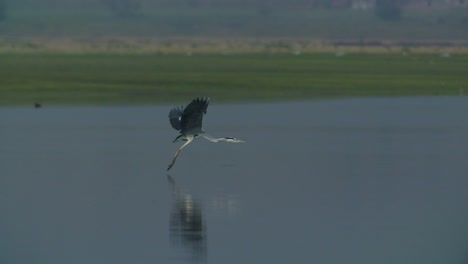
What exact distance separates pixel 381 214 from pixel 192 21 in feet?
269

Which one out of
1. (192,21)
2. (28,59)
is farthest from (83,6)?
(28,59)

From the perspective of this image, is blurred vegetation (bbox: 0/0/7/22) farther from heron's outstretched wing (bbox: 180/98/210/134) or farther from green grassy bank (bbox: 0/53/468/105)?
heron's outstretched wing (bbox: 180/98/210/134)

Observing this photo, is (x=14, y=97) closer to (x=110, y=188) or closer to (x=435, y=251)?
(x=110, y=188)

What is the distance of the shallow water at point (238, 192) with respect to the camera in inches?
560

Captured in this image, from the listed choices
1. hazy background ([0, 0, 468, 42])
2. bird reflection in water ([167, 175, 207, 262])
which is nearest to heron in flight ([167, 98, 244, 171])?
bird reflection in water ([167, 175, 207, 262])

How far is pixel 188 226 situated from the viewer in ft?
50.8

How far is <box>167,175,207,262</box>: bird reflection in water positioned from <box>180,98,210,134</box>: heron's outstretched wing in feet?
3.53

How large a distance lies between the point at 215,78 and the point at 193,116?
25.7 meters

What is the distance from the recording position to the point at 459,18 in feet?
318

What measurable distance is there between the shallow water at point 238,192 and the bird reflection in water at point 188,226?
21mm

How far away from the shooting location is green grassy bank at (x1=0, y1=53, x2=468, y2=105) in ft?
125

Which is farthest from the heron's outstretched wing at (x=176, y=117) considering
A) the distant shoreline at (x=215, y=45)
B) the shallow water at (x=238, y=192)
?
the distant shoreline at (x=215, y=45)

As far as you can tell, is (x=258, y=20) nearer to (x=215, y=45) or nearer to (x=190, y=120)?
(x=215, y=45)

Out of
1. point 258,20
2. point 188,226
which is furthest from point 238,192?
point 258,20
